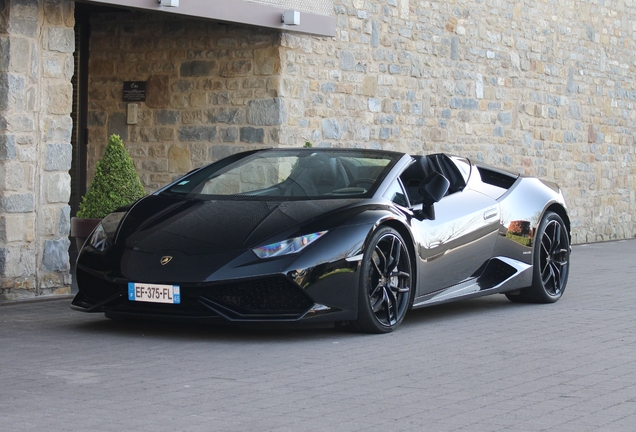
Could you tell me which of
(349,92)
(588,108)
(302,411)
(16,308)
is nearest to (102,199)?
(16,308)

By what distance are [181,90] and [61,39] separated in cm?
367

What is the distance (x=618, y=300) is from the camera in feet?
33.2

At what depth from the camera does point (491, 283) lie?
8.94m

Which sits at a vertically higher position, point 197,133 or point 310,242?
point 197,133

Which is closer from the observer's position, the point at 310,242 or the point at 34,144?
the point at 310,242

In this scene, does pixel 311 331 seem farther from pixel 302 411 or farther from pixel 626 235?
pixel 626 235

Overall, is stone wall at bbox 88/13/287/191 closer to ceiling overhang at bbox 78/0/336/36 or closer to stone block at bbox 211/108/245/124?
stone block at bbox 211/108/245/124

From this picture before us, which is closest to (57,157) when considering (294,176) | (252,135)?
(294,176)

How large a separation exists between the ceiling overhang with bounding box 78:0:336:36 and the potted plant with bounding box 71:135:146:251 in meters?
1.30

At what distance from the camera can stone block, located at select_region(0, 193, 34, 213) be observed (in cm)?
943

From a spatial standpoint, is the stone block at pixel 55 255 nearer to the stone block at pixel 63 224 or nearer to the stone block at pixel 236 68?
the stone block at pixel 63 224

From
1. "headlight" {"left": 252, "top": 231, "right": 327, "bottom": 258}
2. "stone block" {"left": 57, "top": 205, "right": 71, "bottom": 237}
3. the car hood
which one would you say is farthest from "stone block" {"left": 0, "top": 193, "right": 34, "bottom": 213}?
"headlight" {"left": 252, "top": 231, "right": 327, "bottom": 258}

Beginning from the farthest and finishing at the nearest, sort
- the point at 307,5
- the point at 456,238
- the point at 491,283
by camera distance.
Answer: the point at 307,5, the point at 491,283, the point at 456,238

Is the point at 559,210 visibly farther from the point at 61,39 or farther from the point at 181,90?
the point at 181,90
